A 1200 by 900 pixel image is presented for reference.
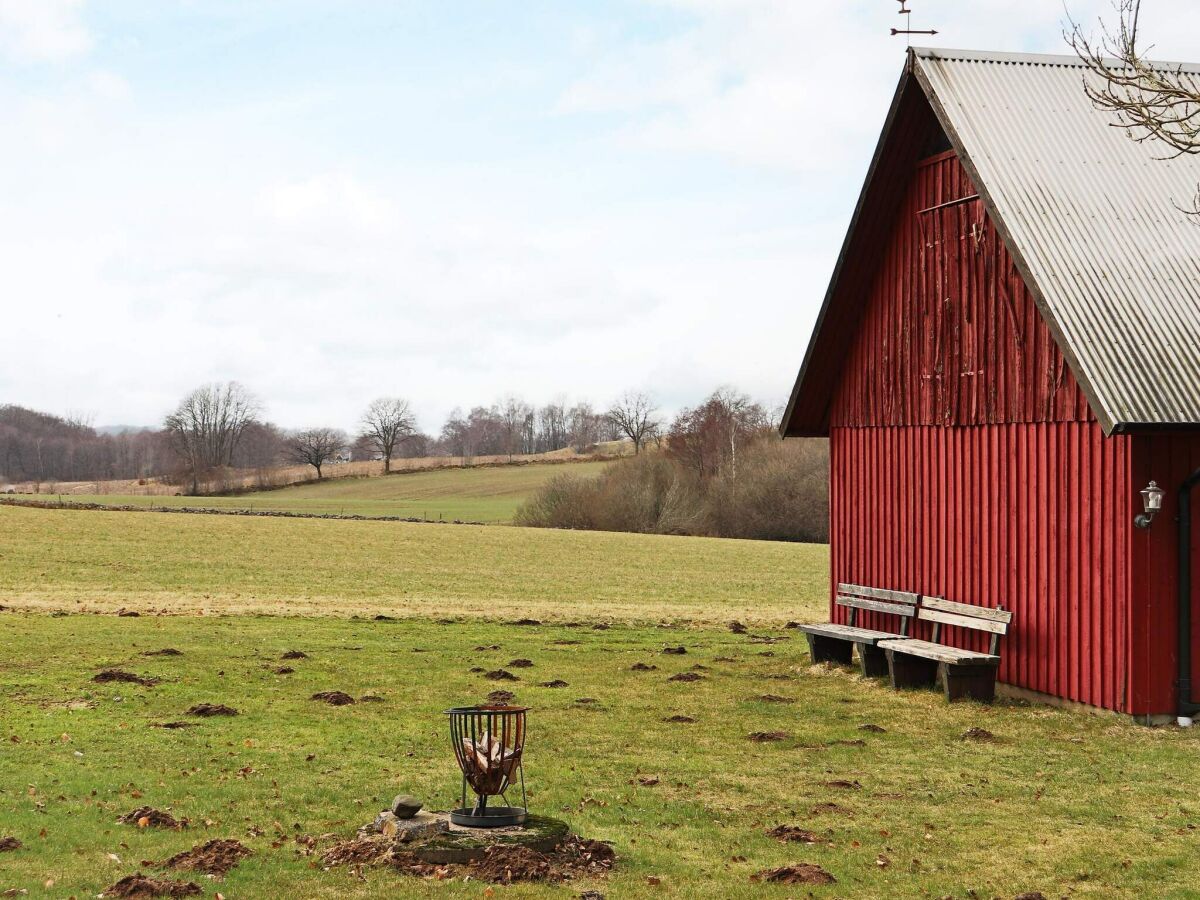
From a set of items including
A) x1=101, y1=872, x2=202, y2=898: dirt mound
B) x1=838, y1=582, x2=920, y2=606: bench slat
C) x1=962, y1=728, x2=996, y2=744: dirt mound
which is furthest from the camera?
x1=838, y1=582, x2=920, y2=606: bench slat

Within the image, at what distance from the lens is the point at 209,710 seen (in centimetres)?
1505

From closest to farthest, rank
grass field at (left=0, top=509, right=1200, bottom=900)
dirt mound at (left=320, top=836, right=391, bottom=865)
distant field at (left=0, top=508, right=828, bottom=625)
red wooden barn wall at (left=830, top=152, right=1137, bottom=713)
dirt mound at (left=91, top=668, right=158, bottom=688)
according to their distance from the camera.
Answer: dirt mound at (left=320, top=836, right=391, bottom=865) → grass field at (left=0, top=509, right=1200, bottom=900) → red wooden barn wall at (left=830, top=152, right=1137, bottom=713) → dirt mound at (left=91, top=668, right=158, bottom=688) → distant field at (left=0, top=508, right=828, bottom=625)

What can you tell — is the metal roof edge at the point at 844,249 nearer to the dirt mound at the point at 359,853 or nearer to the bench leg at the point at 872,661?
the bench leg at the point at 872,661

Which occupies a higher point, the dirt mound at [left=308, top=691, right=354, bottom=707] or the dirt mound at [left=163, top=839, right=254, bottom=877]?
the dirt mound at [left=163, top=839, right=254, bottom=877]

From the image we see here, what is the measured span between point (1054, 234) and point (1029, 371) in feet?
5.76

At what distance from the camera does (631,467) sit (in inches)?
3435

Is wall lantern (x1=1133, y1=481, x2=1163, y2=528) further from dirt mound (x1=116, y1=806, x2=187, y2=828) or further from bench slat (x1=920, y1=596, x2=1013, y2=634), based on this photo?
dirt mound (x1=116, y1=806, x2=187, y2=828)

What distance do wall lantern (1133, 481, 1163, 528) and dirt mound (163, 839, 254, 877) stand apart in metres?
10.1

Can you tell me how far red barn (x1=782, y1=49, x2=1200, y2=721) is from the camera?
47.4ft

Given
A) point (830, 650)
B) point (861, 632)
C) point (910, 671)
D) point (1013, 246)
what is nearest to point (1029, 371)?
point (1013, 246)

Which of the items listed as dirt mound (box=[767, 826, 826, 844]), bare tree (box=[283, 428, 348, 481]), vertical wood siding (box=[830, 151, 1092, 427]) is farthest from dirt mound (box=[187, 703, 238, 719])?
bare tree (box=[283, 428, 348, 481])

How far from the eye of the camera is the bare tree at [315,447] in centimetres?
13400

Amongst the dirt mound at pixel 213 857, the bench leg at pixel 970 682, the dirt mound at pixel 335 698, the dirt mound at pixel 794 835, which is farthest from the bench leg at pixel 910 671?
the dirt mound at pixel 213 857

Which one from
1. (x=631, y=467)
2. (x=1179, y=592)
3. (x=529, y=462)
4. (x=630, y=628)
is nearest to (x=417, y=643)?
(x=630, y=628)
